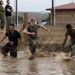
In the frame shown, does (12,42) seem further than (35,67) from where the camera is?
Yes

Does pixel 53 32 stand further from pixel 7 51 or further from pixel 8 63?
pixel 8 63

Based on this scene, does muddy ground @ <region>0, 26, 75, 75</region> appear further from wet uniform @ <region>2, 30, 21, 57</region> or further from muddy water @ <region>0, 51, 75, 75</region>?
wet uniform @ <region>2, 30, 21, 57</region>

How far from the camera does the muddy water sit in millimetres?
11445

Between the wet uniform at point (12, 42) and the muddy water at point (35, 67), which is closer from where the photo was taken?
the muddy water at point (35, 67)

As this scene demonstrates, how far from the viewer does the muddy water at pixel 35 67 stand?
11.4 meters

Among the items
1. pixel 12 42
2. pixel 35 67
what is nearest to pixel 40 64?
pixel 35 67

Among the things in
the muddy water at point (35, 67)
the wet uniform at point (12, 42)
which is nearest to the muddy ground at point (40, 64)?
the muddy water at point (35, 67)

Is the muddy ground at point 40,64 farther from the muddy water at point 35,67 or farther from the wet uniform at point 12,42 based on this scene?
the wet uniform at point 12,42

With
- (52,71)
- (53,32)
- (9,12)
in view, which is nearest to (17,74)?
(52,71)

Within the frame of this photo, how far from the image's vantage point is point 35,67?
41.5ft

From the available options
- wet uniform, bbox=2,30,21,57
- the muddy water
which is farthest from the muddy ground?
wet uniform, bbox=2,30,21,57

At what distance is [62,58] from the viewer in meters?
14.8

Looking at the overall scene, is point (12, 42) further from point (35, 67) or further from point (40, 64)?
point (35, 67)

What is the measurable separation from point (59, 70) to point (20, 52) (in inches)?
241
